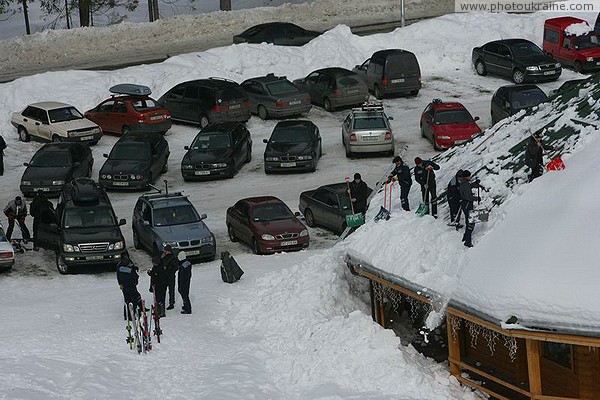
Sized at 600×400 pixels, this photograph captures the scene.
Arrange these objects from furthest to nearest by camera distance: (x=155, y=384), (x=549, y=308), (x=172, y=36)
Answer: (x=172, y=36) < (x=155, y=384) < (x=549, y=308)

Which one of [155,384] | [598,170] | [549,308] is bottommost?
[155,384]

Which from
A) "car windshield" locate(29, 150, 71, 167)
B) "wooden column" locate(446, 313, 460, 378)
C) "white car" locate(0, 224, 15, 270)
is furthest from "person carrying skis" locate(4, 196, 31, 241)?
"wooden column" locate(446, 313, 460, 378)

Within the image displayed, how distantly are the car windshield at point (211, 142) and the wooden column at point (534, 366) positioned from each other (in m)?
18.8

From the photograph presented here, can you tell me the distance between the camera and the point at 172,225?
1126 inches

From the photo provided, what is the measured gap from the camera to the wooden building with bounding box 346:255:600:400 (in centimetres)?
1736

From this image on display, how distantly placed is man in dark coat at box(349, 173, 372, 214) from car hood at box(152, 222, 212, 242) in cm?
361

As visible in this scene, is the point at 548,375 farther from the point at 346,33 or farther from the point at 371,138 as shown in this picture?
the point at 346,33

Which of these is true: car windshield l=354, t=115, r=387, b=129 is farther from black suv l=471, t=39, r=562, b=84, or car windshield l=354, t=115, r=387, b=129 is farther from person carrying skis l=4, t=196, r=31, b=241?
person carrying skis l=4, t=196, r=31, b=241

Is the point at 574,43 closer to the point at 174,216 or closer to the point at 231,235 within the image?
the point at 231,235

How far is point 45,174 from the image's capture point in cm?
3359

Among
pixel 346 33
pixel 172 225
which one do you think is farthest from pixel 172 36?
pixel 172 225

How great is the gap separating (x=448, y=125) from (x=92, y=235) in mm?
12907

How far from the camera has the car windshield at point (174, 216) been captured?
28.7 m

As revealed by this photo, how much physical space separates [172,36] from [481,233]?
36.5 metres
